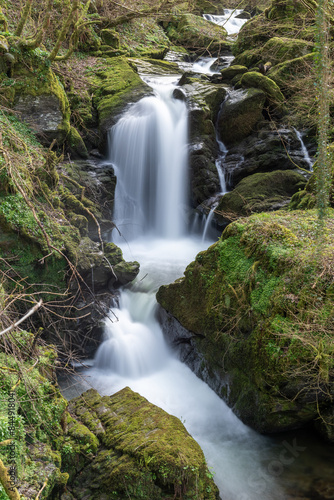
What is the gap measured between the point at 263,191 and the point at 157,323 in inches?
177

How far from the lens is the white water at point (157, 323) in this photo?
462cm

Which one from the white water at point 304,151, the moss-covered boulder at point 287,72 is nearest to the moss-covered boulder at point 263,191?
the white water at point 304,151

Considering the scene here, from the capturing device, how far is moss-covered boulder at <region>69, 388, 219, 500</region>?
3504mm

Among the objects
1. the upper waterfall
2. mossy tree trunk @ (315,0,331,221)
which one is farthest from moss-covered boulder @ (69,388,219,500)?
the upper waterfall

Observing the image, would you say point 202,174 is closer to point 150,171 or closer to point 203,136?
point 203,136

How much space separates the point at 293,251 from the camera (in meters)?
4.89

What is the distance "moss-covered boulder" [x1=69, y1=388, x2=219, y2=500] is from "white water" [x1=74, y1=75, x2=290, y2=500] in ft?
2.79

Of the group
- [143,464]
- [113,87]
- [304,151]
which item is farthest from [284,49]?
[143,464]

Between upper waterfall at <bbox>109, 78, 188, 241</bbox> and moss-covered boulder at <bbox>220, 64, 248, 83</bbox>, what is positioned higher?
moss-covered boulder at <bbox>220, 64, 248, 83</bbox>

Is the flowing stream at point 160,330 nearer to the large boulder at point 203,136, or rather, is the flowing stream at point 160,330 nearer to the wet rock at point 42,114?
the large boulder at point 203,136

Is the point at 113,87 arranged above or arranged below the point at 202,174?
above

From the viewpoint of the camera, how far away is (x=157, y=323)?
7117 millimetres

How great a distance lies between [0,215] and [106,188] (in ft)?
14.5

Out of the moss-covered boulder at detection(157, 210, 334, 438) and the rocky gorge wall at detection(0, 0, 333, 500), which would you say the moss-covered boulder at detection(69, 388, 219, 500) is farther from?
the moss-covered boulder at detection(157, 210, 334, 438)
